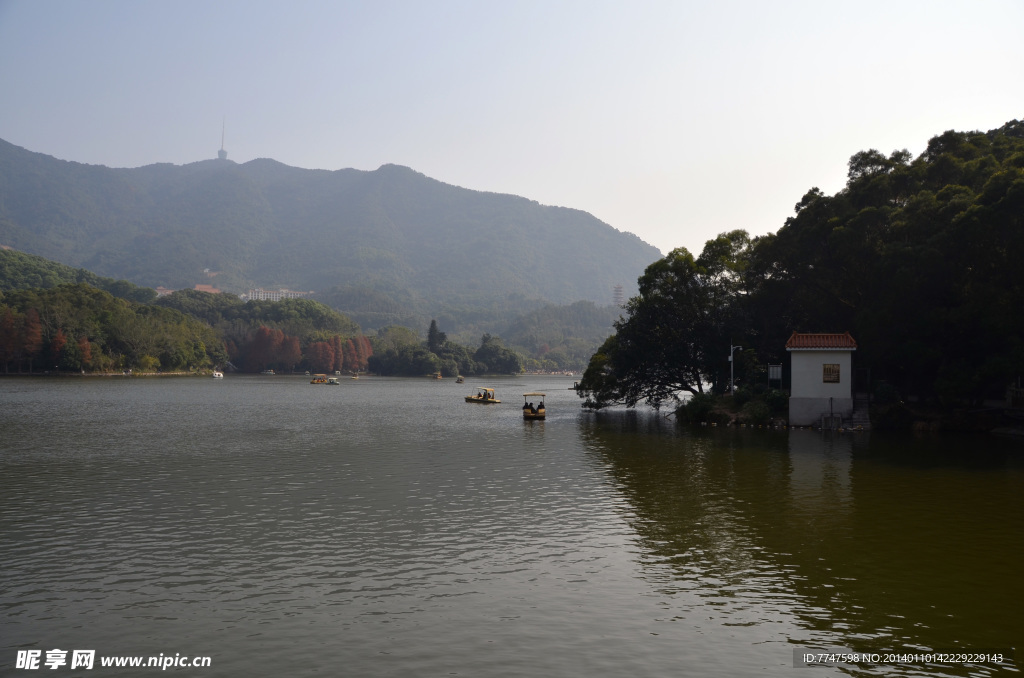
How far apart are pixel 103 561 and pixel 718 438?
121 ft

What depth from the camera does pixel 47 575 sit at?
640 inches

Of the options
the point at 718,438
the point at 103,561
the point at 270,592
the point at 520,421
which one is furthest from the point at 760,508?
the point at 520,421

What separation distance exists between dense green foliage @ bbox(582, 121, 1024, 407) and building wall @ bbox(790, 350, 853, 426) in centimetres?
253

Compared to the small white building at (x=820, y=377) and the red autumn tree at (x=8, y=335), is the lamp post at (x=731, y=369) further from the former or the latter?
the red autumn tree at (x=8, y=335)

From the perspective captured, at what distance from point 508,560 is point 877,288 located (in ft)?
143

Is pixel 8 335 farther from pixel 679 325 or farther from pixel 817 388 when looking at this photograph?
pixel 817 388

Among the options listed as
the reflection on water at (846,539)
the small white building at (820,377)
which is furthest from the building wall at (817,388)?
the reflection on water at (846,539)

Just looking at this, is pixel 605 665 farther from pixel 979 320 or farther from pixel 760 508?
pixel 979 320

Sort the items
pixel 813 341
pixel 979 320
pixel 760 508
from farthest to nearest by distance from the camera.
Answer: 1. pixel 813 341
2. pixel 979 320
3. pixel 760 508

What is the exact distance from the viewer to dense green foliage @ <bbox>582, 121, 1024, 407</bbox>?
44469 millimetres

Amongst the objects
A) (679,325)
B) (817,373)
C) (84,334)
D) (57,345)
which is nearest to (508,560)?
(817,373)

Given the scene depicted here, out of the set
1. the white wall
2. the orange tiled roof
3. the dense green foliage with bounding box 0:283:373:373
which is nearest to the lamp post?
the white wall

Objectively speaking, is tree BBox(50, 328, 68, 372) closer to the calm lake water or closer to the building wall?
the calm lake water

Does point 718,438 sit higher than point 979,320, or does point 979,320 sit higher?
point 979,320
